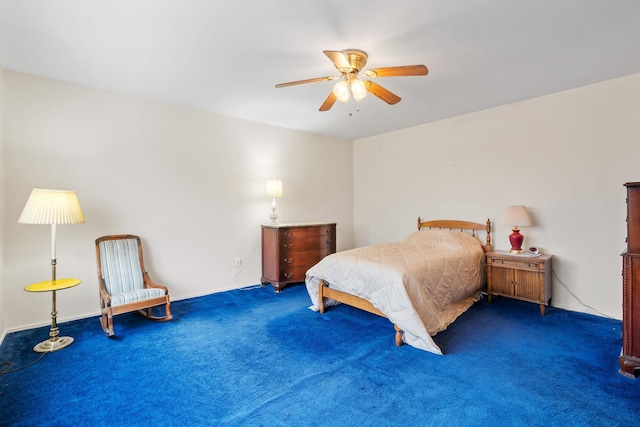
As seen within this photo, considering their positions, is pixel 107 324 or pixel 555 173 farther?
pixel 555 173

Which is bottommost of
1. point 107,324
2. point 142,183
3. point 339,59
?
point 107,324

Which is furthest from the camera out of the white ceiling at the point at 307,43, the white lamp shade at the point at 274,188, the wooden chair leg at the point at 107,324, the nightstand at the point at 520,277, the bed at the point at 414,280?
the white lamp shade at the point at 274,188

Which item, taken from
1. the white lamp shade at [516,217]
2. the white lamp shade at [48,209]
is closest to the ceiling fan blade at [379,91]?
the white lamp shade at [516,217]

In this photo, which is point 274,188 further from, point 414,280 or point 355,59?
point 414,280

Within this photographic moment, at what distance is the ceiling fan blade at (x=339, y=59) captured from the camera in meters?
2.20

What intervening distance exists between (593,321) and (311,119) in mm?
4188

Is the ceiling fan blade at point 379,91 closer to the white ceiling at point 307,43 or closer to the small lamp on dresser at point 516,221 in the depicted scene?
the white ceiling at point 307,43

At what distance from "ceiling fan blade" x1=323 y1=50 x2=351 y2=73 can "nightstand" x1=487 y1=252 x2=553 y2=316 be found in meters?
2.92

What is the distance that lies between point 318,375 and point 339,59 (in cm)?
233

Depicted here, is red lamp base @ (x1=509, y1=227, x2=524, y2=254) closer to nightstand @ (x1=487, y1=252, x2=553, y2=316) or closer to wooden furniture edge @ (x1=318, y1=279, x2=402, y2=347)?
nightstand @ (x1=487, y1=252, x2=553, y2=316)

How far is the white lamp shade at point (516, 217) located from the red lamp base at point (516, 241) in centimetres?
13

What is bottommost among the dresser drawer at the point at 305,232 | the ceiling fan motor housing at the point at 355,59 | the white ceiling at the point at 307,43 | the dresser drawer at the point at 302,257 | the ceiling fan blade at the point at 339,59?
the dresser drawer at the point at 302,257

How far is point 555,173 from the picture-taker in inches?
148

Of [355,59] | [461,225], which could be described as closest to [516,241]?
[461,225]
